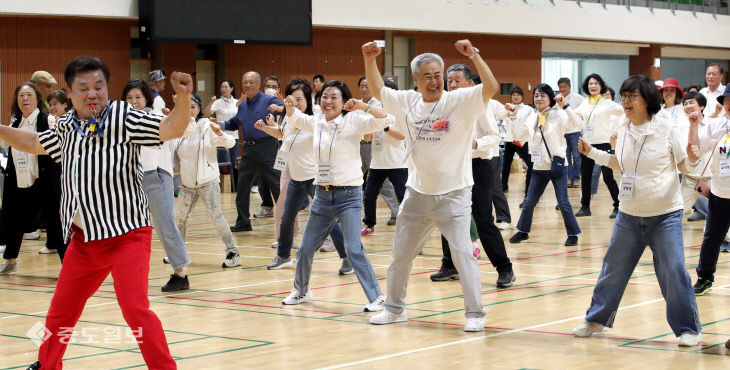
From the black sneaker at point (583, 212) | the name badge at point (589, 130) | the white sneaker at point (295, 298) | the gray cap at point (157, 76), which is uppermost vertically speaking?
the gray cap at point (157, 76)

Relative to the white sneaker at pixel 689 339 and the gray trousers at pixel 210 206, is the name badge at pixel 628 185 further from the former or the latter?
the gray trousers at pixel 210 206

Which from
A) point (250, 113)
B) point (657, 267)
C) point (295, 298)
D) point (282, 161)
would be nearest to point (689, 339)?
point (657, 267)

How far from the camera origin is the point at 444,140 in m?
6.91

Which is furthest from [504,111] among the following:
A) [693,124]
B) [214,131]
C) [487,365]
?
[487,365]

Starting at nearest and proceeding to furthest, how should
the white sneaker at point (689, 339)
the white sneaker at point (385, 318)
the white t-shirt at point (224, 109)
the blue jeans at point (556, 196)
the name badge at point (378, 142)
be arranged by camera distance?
the white sneaker at point (689, 339) → the white sneaker at point (385, 318) → the name badge at point (378, 142) → the blue jeans at point (556, 196) → the white t-shirt at point (224, 109)

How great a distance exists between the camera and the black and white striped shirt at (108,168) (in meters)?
4.92

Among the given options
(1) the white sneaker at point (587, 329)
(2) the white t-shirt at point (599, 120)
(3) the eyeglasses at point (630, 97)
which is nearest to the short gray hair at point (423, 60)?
(3) the eyeglasses at point (630, 97)

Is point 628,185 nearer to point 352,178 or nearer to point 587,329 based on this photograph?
point 587,329

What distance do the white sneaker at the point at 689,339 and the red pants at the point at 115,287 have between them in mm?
3238

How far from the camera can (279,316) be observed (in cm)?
767

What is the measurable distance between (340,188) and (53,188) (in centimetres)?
340

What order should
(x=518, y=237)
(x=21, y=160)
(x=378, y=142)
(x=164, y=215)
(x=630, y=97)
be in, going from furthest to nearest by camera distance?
(x=518, y=237), (x=378, y=142), (x=21, y=160), (x=164, y=215), (x=630, y=97)

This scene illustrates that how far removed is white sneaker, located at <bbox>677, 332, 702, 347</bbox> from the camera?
6.27 metres

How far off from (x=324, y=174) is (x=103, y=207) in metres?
3.23
